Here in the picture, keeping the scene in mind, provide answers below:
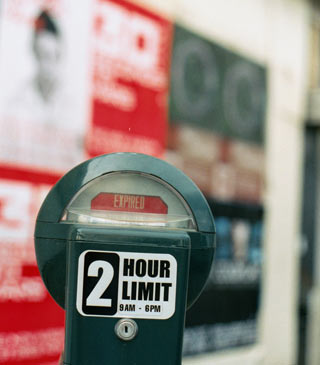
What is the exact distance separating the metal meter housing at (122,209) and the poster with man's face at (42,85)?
7.32 ft

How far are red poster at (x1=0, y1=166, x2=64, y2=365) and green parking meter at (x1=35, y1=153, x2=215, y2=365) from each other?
2211 mm

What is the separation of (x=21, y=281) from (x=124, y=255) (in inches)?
96.1

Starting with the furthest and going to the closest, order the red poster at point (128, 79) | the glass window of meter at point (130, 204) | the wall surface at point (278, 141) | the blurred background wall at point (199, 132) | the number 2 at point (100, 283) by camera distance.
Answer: the wall surface at point (278, 141)
the red poster at point (128, 79)
the blurred background wall at point (199, 132)
the glass window of meter at point (130, 204)
the number 2 at point (100, 283)

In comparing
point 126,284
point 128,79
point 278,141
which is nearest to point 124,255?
point 126,284

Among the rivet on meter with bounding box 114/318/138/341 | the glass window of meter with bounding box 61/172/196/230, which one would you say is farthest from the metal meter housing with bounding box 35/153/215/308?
the rivet on meter with bounding box 114/318/138/341

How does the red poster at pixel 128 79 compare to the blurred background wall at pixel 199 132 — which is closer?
the blurred background wall at pixel 199 132

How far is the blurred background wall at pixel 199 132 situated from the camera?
4281 millimetres

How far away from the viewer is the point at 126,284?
1961 mm

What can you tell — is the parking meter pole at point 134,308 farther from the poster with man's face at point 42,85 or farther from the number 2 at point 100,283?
the poster with man's face at point 42,85

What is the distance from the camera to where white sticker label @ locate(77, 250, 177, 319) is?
1.93m

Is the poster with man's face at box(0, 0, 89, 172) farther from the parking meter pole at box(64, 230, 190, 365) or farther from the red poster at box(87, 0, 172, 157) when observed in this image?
the parking meter pole at box(64, 230, 190, 365)

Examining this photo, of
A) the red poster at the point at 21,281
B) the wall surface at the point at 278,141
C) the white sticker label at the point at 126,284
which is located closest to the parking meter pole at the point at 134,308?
the white sticker label at the point at 126,284

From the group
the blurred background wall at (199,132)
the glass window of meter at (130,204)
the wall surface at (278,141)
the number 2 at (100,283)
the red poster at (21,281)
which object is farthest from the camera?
A: the wall surface at (278,141)

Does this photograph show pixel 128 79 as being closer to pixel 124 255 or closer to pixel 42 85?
pixel 42 85
